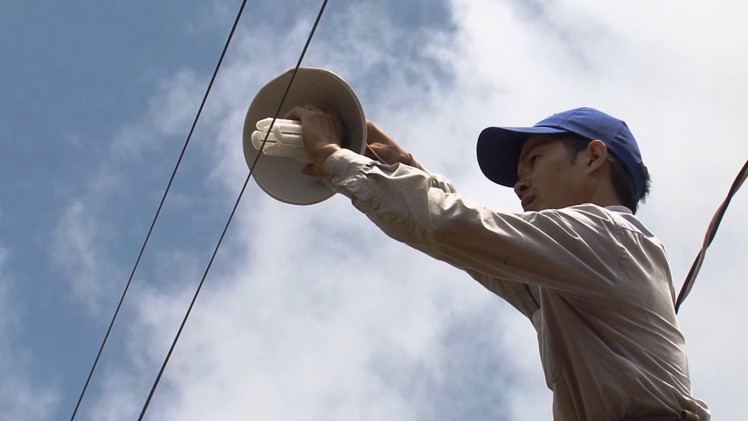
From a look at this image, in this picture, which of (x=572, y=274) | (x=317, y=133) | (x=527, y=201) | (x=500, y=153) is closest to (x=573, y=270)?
(x=572, y=274)

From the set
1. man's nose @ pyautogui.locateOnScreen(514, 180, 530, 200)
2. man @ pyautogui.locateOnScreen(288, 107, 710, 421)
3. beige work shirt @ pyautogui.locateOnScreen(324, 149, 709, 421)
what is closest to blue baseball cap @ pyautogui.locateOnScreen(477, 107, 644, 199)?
man's nose @ pyautogui.locateOnScreen(514, 180, 530, 200)

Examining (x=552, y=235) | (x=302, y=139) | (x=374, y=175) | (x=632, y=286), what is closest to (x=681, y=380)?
(x=632, y=286)

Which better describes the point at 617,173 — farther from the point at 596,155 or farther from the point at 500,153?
the point at 500,153

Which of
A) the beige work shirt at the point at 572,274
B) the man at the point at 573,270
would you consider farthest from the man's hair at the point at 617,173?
the beige work shirt at the point at 572,274

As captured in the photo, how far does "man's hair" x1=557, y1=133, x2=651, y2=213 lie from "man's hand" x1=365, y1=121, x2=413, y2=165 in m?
0.55

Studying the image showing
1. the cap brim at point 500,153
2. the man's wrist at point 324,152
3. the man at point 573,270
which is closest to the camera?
the man at point 573,270

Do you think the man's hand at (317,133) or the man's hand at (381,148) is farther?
the man's hand at (381,148)

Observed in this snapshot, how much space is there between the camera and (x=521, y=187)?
154 inches

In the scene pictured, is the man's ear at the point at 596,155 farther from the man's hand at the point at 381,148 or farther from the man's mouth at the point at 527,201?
the man's hand at the point at 381,148

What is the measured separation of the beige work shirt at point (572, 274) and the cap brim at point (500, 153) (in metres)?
0.82

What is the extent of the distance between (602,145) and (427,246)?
37.7 inches

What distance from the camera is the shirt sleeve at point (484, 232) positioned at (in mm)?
3109

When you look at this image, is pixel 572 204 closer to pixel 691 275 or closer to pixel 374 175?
pixel 691 275

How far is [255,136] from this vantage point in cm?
374
